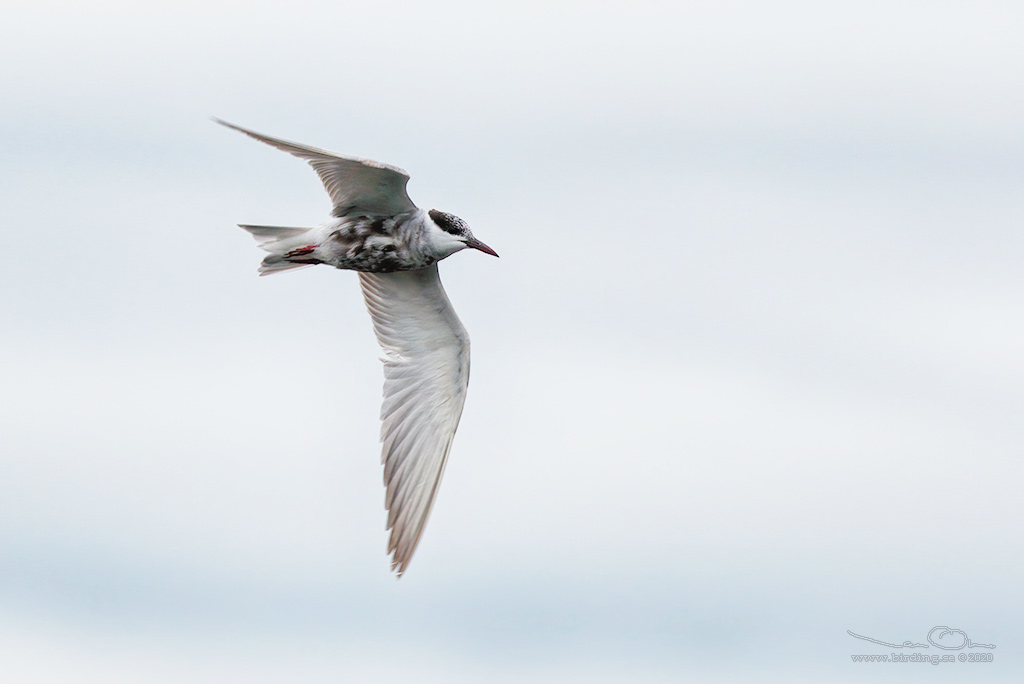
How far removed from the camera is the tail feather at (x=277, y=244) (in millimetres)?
19469

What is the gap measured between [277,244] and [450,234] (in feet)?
9.06

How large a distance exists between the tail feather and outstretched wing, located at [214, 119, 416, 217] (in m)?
0.94

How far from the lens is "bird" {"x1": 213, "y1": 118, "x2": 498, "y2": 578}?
18609mm

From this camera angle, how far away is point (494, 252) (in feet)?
61.0

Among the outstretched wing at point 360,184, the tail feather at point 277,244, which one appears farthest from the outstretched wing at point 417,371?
the outstretched wing at point 360,184

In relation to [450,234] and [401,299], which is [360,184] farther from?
[401,299]

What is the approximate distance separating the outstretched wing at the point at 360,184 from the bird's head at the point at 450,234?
43 cm

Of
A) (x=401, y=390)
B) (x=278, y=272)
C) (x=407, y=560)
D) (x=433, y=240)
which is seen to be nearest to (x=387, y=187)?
(x=433, y=240)

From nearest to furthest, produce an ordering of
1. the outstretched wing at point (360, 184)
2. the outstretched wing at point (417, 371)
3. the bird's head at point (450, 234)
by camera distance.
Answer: the outstretched wing at point (360, 184), the bird's head at point (450, 234), the outstretched wing at point (417, 371)

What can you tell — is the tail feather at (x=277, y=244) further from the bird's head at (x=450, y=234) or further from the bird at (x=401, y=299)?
the bird's head at (x=450, y=234)

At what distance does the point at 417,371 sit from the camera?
68.8 feet

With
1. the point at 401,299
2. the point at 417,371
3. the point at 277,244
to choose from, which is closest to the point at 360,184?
the point at 277,244

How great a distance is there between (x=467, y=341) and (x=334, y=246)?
3.12 meters

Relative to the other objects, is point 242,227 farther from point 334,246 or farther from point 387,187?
point 387,187
